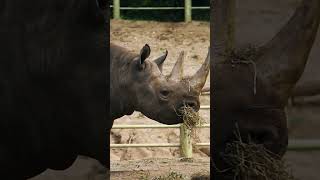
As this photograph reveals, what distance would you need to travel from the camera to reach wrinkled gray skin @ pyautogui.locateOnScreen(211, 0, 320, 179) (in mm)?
3193

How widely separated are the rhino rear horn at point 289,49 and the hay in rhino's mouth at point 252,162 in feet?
0.82

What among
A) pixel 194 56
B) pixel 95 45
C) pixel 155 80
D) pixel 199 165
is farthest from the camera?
pixel 194 56

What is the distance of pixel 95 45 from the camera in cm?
316

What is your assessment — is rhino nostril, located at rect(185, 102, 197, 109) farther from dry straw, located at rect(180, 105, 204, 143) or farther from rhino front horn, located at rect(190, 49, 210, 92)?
rhino front horn, located at rect(190, 49, 210, 92)

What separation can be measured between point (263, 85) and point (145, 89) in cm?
214

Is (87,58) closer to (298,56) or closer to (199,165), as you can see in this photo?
(298,56)

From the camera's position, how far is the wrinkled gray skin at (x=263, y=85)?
3.19 meters

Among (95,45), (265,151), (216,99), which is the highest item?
(95,45)

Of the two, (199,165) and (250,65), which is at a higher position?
(250,65)

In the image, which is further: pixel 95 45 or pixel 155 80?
pixel 155 80

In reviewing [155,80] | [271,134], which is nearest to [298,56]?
[271,134]

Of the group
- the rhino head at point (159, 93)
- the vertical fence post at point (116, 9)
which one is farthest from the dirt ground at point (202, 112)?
the rhino head at point (159, 93)

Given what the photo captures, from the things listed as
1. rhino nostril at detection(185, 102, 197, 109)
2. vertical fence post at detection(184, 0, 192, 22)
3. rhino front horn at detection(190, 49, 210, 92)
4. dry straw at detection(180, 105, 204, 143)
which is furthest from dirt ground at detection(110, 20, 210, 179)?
rhino front horn at detection(190, 49, 210, 92)

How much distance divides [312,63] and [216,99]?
17.9 inches
